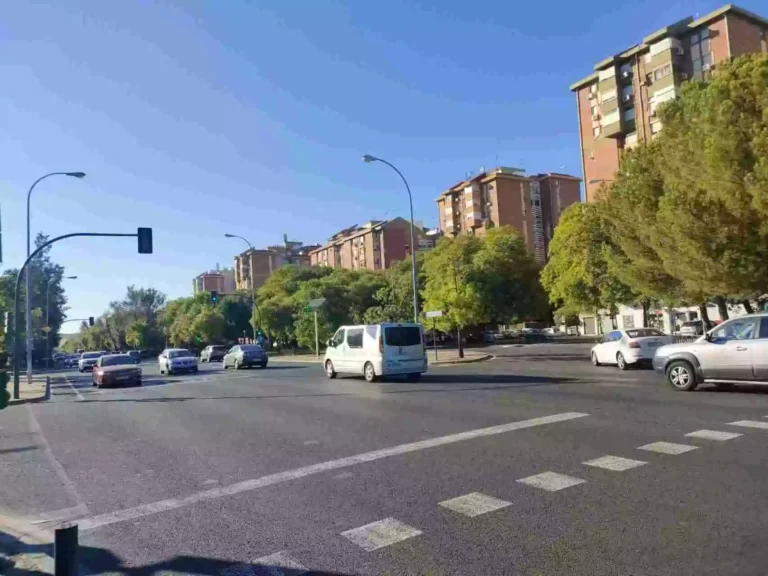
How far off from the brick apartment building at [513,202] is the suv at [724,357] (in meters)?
81.1

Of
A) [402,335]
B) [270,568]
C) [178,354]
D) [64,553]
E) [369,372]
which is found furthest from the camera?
[178,354]

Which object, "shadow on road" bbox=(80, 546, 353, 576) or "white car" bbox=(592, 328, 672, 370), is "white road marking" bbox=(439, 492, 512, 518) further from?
"white car" bbox=(592, 328, 672, 370)

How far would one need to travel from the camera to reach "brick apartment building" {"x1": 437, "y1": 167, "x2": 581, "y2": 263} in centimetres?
9556

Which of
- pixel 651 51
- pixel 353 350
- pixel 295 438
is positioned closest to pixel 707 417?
pixel 295 438

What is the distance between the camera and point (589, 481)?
6297 millimetres

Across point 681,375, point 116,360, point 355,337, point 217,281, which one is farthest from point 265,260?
point 681,375

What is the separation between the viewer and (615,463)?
699cm

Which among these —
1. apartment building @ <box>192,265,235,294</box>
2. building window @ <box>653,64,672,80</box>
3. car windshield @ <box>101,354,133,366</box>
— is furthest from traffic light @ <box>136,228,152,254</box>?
apartment building @ <box>192,265,235,294</box>

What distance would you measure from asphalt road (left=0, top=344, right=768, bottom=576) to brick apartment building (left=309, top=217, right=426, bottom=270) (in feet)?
315

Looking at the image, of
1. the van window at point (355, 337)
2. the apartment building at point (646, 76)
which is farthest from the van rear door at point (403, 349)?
the apartment building at point (646, 76)

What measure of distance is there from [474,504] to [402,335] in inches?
575

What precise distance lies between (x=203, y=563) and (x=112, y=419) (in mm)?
10306

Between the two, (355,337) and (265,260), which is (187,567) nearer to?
(355,337)

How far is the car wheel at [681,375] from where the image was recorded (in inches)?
530
